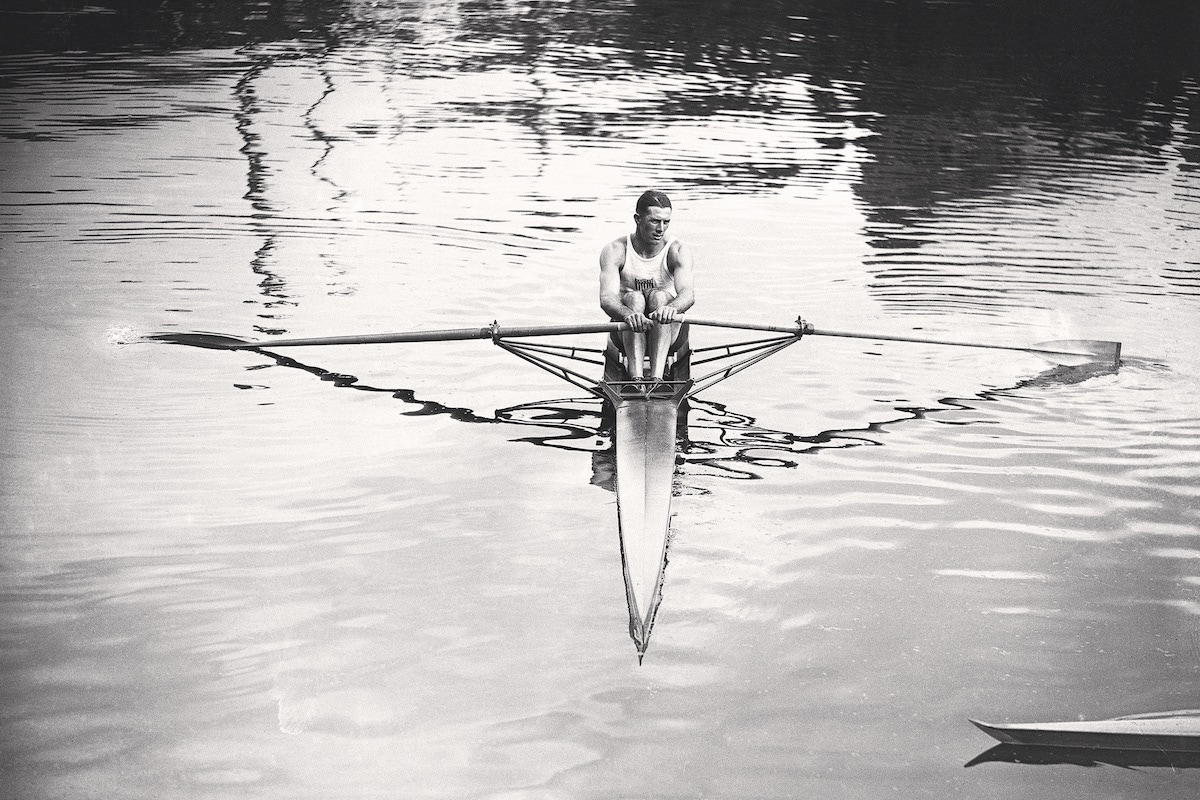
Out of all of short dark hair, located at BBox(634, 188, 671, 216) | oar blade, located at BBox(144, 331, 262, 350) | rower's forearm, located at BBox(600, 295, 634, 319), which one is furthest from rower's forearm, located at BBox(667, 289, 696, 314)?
oar blade, located at BBox(144, 331, 262, 350)

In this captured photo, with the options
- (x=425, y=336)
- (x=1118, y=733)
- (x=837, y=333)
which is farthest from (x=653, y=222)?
(x=1118, y=733)

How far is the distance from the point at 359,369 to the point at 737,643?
4.05 metres

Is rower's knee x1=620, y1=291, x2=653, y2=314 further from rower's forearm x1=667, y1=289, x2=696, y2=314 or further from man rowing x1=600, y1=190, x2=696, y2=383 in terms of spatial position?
rower's forearm x1=667, y1=289, x2=696, y2=314

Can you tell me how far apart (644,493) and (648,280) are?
226cm

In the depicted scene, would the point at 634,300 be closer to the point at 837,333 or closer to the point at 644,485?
the point at 837,333

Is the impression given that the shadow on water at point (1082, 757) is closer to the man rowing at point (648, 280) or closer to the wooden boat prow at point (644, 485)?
the wooden boat prow at point (644, 485)

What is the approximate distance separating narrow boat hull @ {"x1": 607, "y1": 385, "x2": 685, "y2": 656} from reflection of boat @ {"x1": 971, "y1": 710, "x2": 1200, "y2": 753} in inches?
52.7

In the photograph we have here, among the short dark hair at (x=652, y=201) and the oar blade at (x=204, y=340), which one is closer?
the short dark hair at (x=652, y=201)

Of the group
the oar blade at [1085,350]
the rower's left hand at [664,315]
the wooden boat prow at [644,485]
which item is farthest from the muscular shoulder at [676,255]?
the oar blade at [1085,350]

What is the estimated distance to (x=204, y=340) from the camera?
7801 millimetres

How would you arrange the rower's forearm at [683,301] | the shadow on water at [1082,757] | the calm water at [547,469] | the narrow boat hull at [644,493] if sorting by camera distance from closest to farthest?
the shadow on water at [1082,757], the calm water at [547,469], the narrow boat hull at [644,493], the rower's forearm at [683,301]

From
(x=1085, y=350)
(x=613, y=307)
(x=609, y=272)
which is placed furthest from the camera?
(x=1085, y=350)

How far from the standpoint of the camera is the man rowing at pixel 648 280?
21.5 ft

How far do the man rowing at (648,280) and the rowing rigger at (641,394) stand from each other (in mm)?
116
